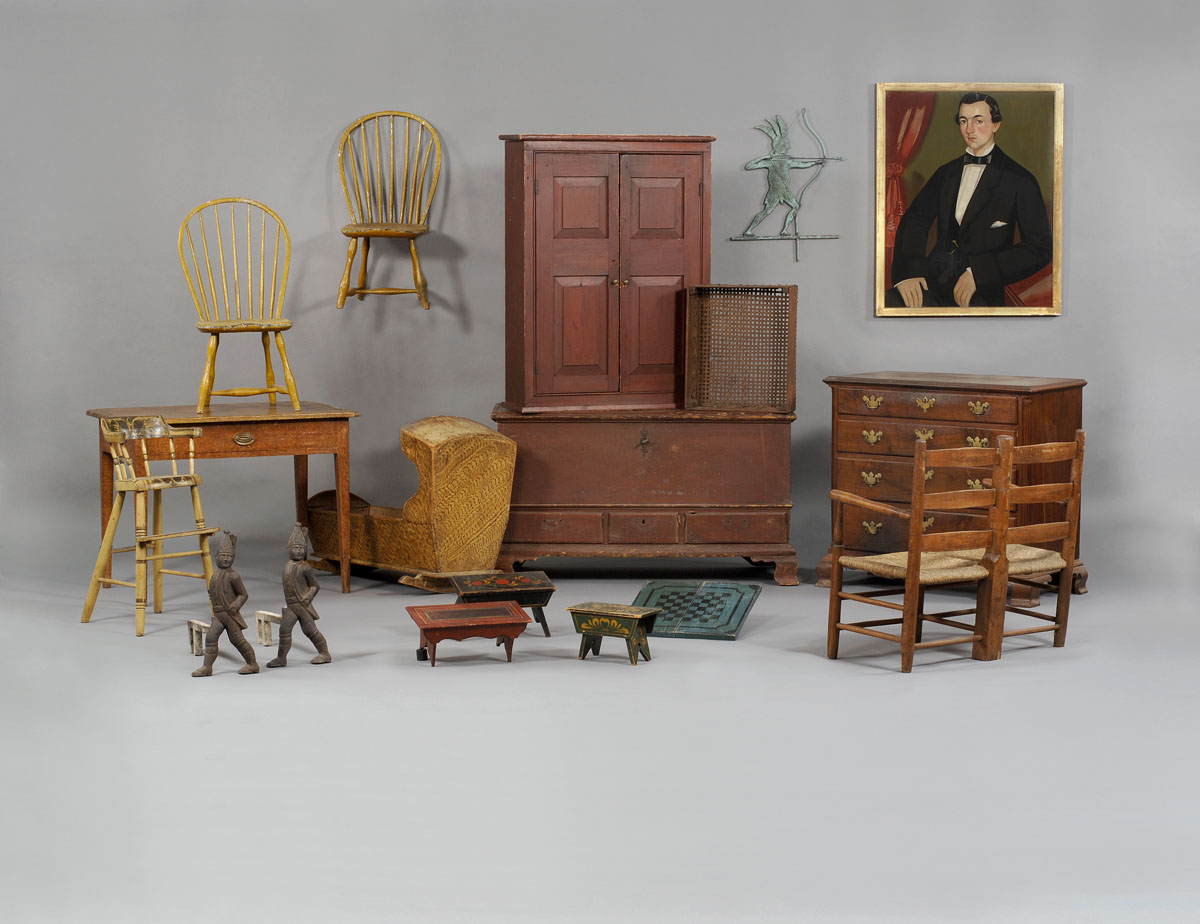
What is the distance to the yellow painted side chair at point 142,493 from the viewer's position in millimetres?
5176

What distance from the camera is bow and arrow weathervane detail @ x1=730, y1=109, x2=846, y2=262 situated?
7.01 metres

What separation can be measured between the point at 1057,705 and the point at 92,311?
17.5 feet

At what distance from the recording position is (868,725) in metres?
3.99

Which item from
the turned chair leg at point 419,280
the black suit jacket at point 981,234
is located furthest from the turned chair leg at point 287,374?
the black suit jacket at point 981,234

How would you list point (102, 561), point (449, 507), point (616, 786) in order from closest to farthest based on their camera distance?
point (616, 786) < point (102, 561) < point (449, 507)

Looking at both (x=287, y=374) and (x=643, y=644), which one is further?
(x=287, y=374)

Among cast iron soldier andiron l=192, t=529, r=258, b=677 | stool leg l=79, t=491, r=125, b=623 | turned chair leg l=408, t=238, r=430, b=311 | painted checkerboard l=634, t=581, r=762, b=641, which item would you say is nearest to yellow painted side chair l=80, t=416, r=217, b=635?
stool leg l=79, t=491, r=125, b=623

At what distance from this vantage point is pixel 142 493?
534cm

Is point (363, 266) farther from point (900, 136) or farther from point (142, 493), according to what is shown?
point (900, 136)

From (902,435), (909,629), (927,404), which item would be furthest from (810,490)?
(909,629)

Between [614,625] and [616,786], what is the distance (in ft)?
4.12

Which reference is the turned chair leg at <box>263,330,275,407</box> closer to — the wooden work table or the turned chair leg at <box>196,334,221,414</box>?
the wooden work table

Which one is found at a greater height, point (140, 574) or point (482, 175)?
point (482, 175)

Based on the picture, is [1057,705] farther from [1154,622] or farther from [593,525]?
[593,525]
